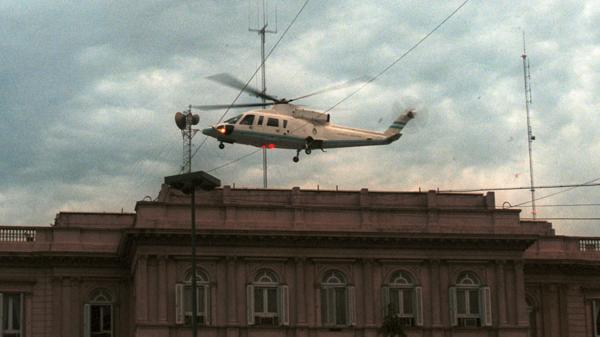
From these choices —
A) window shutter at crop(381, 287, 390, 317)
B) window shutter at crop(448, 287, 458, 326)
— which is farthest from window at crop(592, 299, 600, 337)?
window shutter at crop(381, 287, 390, 317)

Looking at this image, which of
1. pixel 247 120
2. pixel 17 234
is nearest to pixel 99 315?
pixel 17 234

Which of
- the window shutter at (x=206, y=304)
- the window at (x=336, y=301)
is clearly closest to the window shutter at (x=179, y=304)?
the window shutter at (x=206, y=304)

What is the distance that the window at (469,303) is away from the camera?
7075cm

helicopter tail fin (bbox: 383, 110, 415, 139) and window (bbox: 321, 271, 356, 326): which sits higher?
helicopter tail fin (bbox: 383, 110, 415, 139)

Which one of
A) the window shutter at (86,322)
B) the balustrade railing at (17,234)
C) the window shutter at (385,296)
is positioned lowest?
the window shutter at (86,322)

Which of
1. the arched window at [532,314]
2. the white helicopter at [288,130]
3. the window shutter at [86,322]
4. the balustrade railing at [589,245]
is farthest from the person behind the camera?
the balustrade railing at [589,245]

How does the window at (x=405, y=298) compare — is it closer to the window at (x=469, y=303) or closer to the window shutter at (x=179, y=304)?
the window at (x=469, y=303)

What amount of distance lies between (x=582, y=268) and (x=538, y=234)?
4.37 meters

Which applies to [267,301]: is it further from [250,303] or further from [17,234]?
[17,234]

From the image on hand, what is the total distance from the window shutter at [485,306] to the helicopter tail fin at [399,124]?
1062 cm

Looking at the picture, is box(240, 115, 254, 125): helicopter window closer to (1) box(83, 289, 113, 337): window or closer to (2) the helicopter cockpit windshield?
(2) the helicopter cockpit windshield

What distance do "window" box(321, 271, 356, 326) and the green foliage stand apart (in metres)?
3.64

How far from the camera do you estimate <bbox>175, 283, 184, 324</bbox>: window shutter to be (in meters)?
67.7

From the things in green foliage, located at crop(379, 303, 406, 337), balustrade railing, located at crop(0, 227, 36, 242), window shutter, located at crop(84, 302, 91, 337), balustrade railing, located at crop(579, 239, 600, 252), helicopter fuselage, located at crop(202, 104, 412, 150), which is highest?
helicopter fuselage, located at crop(202, 104, 412, 150)
